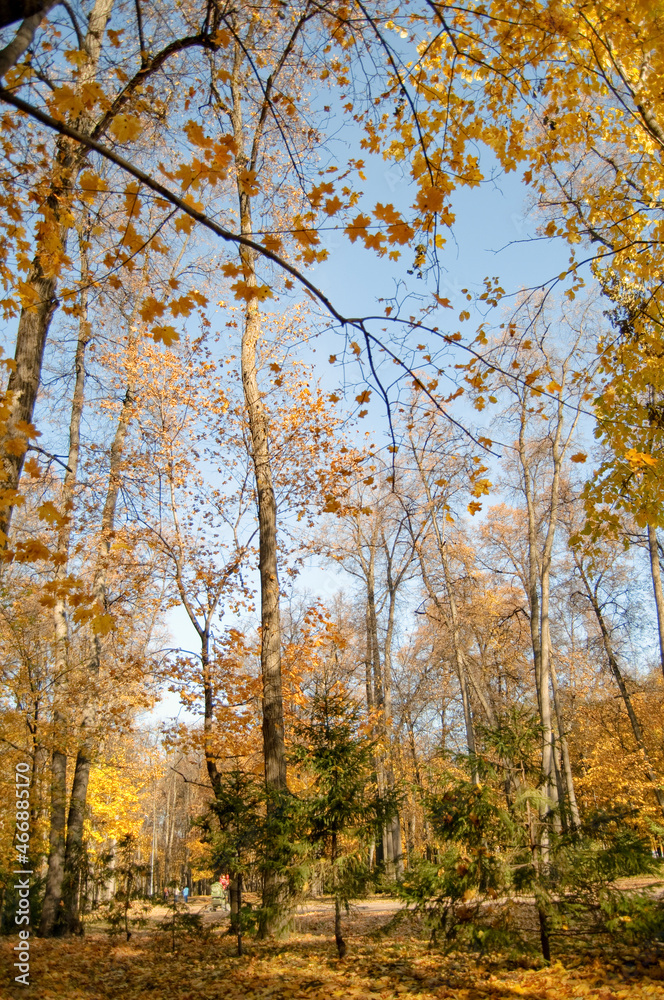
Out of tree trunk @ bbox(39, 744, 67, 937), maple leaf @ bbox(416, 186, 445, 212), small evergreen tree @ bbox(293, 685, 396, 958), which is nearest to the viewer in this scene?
maple leaf @ bbox(416, 186, 445, 212)

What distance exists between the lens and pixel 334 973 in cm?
503

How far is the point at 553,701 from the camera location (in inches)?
763

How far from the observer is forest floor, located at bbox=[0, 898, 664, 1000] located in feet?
13.1

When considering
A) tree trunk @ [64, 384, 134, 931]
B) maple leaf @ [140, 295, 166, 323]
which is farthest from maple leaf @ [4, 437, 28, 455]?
tree trunk @ [64, 384, 134, 931]

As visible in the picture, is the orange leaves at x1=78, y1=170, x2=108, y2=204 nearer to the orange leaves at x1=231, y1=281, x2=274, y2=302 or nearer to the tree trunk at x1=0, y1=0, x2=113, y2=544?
the tree trunk at x1=0, y1=0, x2=113, y2=544

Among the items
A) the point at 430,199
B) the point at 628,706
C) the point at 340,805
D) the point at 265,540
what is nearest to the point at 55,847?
the point at 340,805

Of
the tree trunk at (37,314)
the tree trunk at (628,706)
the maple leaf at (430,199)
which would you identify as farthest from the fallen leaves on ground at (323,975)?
the tree trunk at (628,706)

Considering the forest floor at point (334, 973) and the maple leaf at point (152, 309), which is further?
the forest floor at point (334, 973)

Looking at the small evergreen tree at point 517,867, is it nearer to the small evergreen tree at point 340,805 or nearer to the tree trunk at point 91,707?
the small evergreen tree at point 340,805

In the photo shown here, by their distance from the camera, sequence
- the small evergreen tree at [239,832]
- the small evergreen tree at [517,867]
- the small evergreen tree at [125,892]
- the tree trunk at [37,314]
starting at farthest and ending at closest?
1. the small evergreen tree at [125,892]
2. the small evergreen tree at [239,832]
3. the small evergreen tree at [517,867]
4. the tree trunk at [37,314]

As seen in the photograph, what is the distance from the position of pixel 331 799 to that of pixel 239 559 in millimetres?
5166

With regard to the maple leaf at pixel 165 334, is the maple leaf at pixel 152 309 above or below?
above

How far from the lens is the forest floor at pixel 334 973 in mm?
3988

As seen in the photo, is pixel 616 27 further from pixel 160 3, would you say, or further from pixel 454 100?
pixel 160 3
